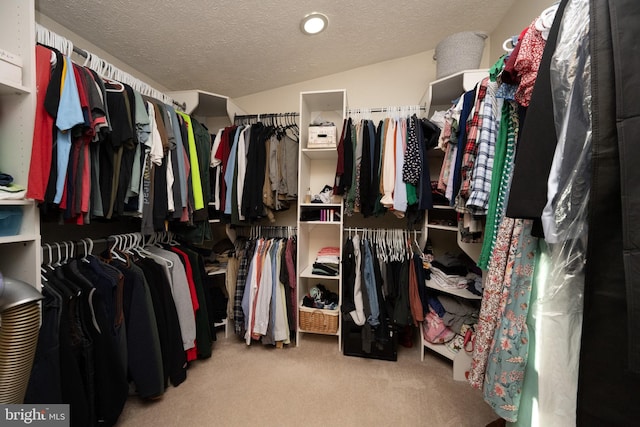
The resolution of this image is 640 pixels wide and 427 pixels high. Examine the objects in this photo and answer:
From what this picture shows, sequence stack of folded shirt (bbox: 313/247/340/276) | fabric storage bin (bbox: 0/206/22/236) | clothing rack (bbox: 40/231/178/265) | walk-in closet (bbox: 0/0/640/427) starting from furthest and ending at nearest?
stack of folded shirt (bbox: 313/247/340/276)
clothing rack (bbox: 40/231/178/265)
fabric storage bin (bbox: 0/206/22/236)
walk-in closet (bbox: 0/0/640/427)

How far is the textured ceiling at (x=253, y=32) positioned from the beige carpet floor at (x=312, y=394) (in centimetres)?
221

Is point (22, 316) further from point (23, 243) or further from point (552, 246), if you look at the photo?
point (552, 246)

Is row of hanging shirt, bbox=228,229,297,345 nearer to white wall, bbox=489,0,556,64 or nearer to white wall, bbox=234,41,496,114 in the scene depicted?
white wall, bbox=234,41,496,114

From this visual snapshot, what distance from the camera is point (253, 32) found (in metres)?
1.61

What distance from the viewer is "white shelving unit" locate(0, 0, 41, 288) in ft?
3.01

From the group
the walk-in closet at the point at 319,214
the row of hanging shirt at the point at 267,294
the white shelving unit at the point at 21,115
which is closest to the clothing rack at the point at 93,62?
the walk-in closet at the point at 319,214

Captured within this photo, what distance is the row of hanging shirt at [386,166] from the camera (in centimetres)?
166

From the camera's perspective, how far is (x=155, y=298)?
142 centimetres

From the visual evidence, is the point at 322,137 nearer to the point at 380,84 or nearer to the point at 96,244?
the point at 380,84

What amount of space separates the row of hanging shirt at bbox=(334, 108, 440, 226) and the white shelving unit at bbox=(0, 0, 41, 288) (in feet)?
5.06

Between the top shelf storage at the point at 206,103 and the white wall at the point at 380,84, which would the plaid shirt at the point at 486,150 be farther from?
the top shelf storage at the point at 206,103

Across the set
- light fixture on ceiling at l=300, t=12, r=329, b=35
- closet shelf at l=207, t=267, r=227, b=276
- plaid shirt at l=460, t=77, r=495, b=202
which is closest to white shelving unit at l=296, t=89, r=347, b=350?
light fixture on ceiling at l=300, t=12, r=329, b=35

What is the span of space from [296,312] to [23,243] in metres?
1.56

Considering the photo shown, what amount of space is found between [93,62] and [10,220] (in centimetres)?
92
